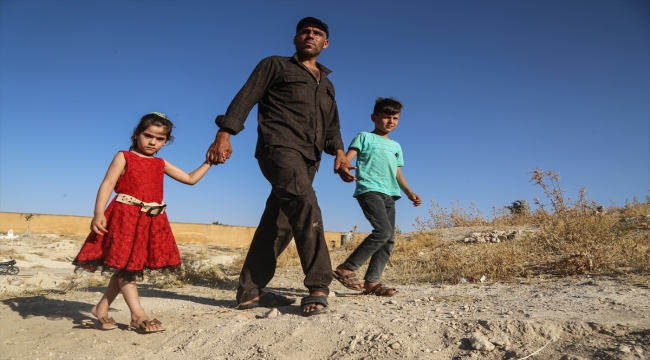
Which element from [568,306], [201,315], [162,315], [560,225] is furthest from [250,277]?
[560,225]

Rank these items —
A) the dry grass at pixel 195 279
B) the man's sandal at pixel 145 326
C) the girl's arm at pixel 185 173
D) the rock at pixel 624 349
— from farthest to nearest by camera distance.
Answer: the dry grass at pixel 195 279, the girl's arm at pixel 185 173, the man's sandal at pixel 145 326, the rock at pixel 624 349

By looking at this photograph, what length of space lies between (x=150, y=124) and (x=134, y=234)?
725mm

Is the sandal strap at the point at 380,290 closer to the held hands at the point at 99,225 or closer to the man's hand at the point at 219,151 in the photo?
the man's hand at the point at 219,151

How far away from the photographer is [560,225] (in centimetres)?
462

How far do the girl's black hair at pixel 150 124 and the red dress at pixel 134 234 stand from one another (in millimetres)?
A: 172

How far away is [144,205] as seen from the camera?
2963 millimetres

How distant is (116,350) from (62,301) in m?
1.69

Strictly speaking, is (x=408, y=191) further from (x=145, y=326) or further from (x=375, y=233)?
(x=145, y=326)

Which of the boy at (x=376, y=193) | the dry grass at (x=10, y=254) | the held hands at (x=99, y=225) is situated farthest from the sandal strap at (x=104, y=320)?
the dry grass at (x=10, y=254)

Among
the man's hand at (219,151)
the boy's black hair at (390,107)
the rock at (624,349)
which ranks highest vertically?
the boy's black hair at (390,107)

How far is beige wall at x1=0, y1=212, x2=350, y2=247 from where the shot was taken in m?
18.6

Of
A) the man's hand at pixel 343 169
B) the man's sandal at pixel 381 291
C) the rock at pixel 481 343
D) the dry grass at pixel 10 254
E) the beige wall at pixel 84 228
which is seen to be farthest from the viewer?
the beige wall at pixel 84 228

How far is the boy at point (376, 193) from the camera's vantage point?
3.69 meters

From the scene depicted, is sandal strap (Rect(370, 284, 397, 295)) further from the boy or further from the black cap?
the black cap
